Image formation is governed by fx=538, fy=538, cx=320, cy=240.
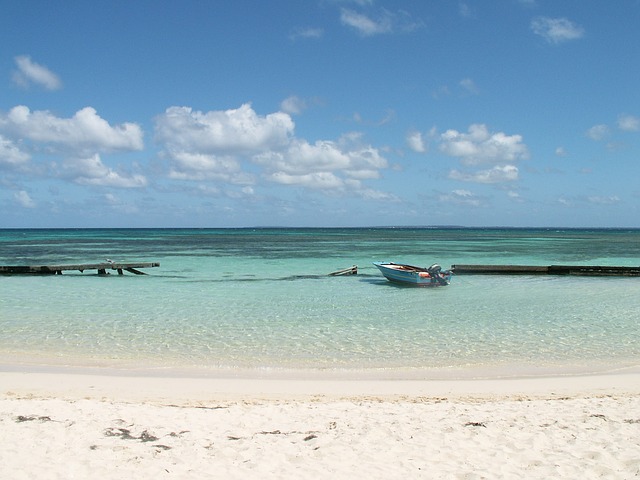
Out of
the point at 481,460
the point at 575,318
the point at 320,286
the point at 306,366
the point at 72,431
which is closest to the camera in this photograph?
the point at 481,460

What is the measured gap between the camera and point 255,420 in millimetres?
6957

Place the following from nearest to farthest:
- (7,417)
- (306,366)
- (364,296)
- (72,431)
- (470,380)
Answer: (72,431) → (7,417) → (470,380) → (306,366) → (364,296)

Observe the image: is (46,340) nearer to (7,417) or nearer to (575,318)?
(7,417)

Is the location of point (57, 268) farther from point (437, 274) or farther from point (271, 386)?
point (271, 386)

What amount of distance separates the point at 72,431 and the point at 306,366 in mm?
4879

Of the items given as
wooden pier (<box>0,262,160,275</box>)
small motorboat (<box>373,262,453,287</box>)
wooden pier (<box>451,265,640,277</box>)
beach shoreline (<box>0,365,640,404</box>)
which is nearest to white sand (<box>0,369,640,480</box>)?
beach shoreline (<box>0,365,640,404</box>)

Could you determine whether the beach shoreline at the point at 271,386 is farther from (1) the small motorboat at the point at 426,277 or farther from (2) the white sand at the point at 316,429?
(1) the small motorboat at the point at 426,277

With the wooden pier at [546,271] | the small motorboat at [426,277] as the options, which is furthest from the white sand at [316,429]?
the wooden pier at [546,271]

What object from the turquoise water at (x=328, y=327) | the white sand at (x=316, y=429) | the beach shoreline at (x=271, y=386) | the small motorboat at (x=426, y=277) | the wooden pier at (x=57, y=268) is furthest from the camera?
the wooden pier at (x=57, y=268)

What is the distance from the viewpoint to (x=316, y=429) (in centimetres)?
658

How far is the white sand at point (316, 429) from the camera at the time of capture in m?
5.41

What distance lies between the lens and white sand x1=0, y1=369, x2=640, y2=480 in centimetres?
541

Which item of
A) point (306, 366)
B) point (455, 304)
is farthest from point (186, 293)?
point (306, 366)

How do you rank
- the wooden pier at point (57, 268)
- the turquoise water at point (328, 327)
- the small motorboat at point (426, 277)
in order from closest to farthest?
the turquoise water at point (328, 327) < the small motorboat at point (426, 277) < the wooden pier at point (57, 268)
